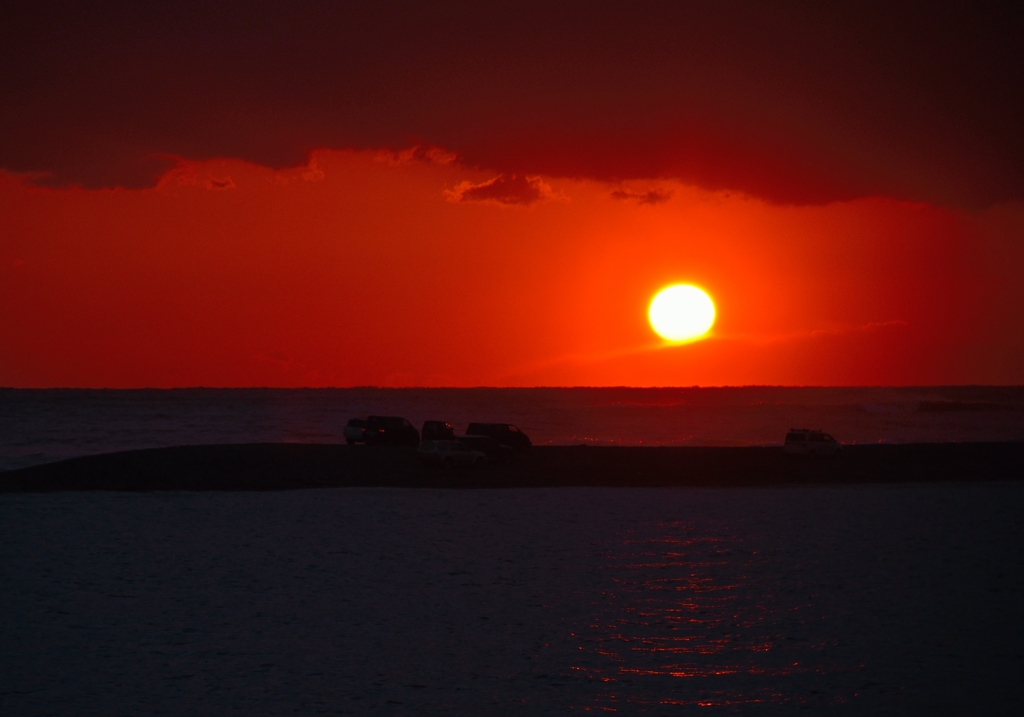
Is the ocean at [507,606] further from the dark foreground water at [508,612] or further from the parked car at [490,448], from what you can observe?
the parked car at [490,448]

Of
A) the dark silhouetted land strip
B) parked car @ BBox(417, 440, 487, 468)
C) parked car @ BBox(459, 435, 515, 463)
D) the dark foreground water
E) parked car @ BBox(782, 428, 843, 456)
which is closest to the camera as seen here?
the dark foreground water

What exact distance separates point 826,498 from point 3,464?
49972mm

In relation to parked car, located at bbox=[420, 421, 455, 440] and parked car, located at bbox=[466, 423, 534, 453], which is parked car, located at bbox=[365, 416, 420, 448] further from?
parked car, located at bbox=[466, 423, 534, 453]

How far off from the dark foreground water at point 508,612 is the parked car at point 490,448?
724 inches

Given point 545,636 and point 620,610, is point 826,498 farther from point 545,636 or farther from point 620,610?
point 545,636

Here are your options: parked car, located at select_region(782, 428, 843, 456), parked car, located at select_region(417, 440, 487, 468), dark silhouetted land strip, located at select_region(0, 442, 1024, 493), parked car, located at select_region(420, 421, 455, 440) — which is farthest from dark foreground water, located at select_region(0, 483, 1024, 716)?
parked car, located at select_region(420, 421, 455, 440)

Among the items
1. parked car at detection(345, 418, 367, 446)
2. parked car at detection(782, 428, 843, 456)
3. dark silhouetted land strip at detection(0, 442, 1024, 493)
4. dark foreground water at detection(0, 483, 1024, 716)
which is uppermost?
parked car at detection(782, 428, 843, 456)

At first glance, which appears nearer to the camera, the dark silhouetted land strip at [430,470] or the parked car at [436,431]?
the dark silhouetted land strip at [430,470]

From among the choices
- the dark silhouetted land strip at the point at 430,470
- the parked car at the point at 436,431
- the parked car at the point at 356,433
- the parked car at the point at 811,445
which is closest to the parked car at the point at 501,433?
the dark silhouetted land strip at the point at 430,470

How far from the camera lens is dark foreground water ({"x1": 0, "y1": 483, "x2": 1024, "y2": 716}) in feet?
43.0

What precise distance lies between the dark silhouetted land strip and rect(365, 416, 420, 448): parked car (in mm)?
4090

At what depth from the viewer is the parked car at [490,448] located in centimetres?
5131

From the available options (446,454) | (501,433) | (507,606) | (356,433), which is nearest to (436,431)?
(501,433)

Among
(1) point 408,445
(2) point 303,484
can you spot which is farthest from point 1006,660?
(1) point 408,445
